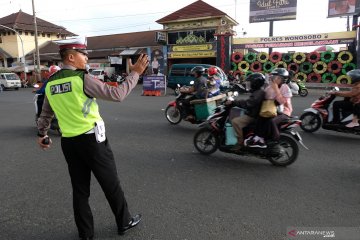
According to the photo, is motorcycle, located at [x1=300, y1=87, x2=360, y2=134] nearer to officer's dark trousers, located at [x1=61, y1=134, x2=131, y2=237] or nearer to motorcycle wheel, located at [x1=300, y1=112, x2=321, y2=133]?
motorcycle wheel, located at [x1=300, y1=112, x2=321, y2=133]

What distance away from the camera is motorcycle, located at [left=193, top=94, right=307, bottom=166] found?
4.79 m

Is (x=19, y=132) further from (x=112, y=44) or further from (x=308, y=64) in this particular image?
(x=112, y=44)

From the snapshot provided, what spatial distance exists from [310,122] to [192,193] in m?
4.74

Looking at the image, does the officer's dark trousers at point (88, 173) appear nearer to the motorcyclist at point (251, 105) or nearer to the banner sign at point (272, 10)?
the motorcyclist at point (251, 105)

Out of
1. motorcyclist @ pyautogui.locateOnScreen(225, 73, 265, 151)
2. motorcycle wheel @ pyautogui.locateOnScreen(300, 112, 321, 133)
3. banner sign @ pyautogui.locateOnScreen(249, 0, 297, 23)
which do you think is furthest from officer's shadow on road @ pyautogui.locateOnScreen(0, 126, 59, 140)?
banner sign @ pyautogui.locateOnScreen(249, 0, 297, 23)

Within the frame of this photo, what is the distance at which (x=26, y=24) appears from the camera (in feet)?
142

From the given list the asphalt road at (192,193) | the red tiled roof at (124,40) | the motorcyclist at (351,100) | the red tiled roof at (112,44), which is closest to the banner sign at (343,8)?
the red tiled roof at (112,44)

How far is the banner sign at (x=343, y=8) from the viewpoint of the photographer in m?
24.9

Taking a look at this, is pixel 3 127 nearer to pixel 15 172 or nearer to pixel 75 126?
pixel 15 172

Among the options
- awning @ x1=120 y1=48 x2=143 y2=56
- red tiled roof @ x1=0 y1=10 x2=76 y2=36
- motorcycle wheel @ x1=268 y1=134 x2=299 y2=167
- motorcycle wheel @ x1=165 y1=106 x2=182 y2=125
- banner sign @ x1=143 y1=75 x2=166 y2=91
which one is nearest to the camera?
motorcycle wheel @ x1=268 y1=134 x2=299 y2=167

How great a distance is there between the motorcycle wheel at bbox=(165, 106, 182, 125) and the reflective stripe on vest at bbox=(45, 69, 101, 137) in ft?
19.5

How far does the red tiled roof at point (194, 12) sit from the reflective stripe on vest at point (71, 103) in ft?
96.2

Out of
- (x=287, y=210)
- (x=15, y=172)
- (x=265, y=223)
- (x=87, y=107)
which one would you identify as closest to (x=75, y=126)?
(x=87, y=107)

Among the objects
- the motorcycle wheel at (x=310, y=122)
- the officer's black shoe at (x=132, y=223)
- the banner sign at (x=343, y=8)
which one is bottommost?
the officer's black shoe at (x=132, y=223)
